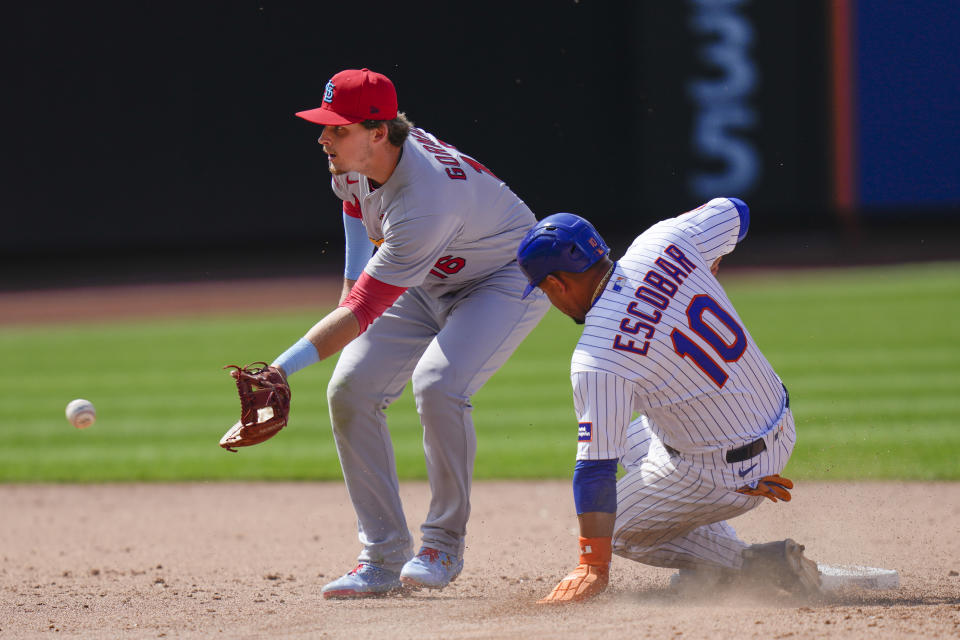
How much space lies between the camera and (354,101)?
153 inches

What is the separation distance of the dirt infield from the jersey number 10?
77cm

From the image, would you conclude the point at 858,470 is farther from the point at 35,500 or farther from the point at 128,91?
the point at 128,91

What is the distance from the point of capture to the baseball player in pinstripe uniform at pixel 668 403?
338 centimetres

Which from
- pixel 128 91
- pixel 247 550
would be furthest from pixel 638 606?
pixel 128 91

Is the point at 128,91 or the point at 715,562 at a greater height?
the point at 128,91

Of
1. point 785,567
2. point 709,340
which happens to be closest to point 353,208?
point 709,340

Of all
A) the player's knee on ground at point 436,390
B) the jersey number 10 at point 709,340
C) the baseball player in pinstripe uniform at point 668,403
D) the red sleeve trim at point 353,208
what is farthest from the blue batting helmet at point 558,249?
the red sleeve trim at point 353,208

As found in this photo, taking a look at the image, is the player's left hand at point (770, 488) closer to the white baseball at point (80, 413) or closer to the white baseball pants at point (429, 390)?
the white baseball pants at point (429, 390)

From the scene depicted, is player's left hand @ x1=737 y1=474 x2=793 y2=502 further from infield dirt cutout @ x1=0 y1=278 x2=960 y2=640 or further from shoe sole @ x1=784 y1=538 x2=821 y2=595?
infield dirt cutout @ x1=0 y1=278 x2=960 y2=640

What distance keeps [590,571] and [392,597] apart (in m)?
1.04

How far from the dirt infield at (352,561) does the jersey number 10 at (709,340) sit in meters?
0.77

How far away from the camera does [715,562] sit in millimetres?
3959

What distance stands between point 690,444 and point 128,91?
658 inches

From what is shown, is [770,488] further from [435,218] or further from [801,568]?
[435,218]
